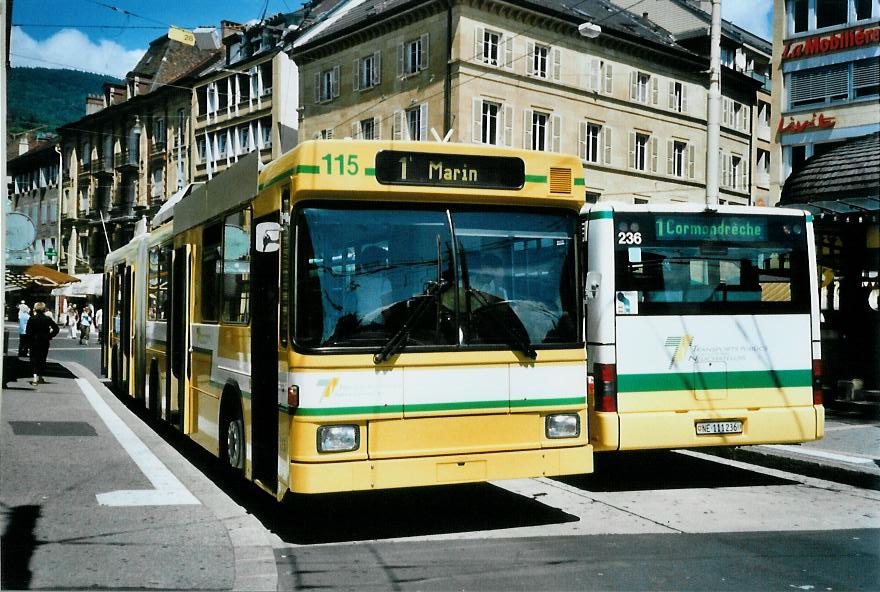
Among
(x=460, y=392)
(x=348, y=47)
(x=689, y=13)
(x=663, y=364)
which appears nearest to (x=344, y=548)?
(x=460, y=392)

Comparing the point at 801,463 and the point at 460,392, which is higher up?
the point at 460,392

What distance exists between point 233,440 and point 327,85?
122 feet

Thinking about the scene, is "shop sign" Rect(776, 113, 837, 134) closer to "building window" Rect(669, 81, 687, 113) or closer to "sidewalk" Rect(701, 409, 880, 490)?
"building window" Rect(669, 81, 687, 113)

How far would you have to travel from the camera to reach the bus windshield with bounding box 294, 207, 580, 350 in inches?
263

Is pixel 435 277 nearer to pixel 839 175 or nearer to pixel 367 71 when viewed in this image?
pixel 839 175

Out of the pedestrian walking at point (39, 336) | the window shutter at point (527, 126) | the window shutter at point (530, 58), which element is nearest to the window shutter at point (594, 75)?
the window shutter at point (530, 58)

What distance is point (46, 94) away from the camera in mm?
6949

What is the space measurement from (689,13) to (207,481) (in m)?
46.0

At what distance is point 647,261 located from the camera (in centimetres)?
915

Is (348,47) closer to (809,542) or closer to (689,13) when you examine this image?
(689,13)

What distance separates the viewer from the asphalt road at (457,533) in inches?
232

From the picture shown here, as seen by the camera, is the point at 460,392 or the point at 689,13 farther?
the point at 689,13

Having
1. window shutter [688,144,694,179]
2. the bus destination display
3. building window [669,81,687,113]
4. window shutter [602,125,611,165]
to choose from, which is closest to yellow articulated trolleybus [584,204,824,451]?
the bus destination display

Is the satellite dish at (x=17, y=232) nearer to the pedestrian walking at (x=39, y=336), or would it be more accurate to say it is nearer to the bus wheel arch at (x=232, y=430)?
the bus wheel arch at (x=232, y=430)
